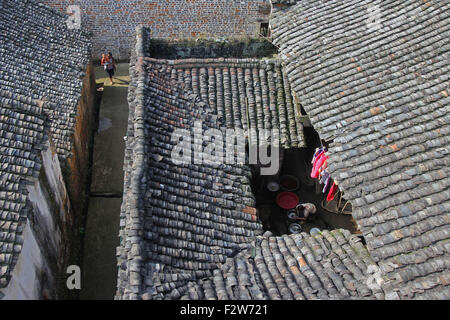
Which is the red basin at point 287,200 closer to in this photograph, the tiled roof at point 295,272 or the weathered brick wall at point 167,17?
the tiled roof at point 295,272

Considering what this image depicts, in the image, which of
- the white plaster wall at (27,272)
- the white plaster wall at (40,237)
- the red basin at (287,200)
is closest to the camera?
the white plaster wall at (27,272)

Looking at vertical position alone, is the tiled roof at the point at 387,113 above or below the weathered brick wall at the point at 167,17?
below

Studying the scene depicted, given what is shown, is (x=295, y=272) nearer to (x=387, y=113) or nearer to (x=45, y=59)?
(x=387, y=113)

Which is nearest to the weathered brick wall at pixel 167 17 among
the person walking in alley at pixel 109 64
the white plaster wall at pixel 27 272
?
the person walking in alley at pixel 109 64

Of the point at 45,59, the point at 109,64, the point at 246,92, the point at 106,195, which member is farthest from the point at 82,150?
the point at 246,92

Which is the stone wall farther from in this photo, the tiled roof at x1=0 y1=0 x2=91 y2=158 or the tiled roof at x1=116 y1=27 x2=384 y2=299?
the tiled roof at x1=116 y1=27 x2=384 y2=299

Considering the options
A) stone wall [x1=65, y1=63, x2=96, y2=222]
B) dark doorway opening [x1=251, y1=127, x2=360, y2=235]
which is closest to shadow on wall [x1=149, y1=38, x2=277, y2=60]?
dark doorway opening [x1=251, y1=127, x2=360, y2=235]
